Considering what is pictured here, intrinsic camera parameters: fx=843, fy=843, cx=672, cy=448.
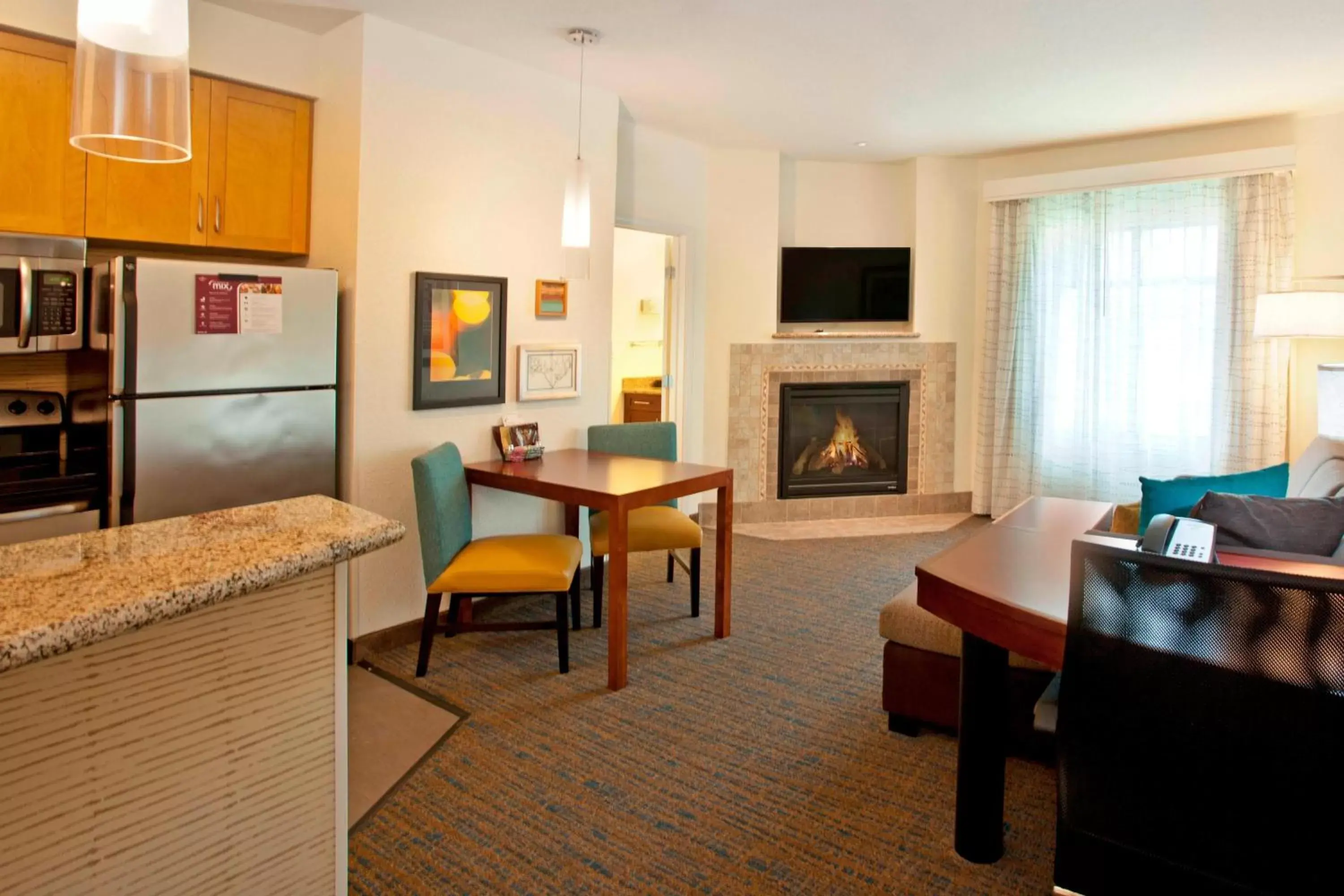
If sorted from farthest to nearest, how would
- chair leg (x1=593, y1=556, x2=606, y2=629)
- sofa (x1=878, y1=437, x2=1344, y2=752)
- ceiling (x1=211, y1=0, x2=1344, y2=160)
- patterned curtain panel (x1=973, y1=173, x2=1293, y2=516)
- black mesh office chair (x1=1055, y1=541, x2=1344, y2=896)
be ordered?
1. patterned curtain panel (x1=973, y1=173, x2=1293, y2=516)
2. chair leg (x1=593, y1=556, x2=606, y2=629)
3. ceiling (x1=211, y1=0, x2=1344, y2=160)
4. sofa (x1=878, y1=437, x2=1344, y2=752)
5. black mesh office chair (x1=1055, y1=541, x2=1344, y2=896)

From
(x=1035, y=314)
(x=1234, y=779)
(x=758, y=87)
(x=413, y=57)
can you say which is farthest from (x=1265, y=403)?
(x=413, y=57)

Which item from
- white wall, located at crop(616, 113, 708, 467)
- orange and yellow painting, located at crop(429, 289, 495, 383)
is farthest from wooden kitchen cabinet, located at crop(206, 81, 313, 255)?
white wall, located at crop(616, 113, 708, 467)

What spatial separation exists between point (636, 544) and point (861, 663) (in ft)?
3.45

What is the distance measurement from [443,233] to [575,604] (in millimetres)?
1738

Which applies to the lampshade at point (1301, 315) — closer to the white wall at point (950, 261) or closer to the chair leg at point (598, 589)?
the white wall at point (950, 261)

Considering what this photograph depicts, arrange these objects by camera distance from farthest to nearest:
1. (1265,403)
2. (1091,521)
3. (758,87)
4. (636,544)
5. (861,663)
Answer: (1265,403)
(758,87)
(636,544)
(861,663)
(1091,521)

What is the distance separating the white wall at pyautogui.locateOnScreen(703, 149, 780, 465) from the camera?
5.79m

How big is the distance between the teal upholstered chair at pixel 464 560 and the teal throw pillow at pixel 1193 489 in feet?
6.60

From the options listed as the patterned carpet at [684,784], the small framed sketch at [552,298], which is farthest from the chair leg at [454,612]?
the small framed sketch at [552,298]

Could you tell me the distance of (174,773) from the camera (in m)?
1.22

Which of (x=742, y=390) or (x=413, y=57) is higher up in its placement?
(x=413, y=57)

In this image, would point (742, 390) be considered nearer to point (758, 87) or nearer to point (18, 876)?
point (758, 87)

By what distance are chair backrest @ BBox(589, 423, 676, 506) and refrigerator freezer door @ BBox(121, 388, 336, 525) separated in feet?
4.30

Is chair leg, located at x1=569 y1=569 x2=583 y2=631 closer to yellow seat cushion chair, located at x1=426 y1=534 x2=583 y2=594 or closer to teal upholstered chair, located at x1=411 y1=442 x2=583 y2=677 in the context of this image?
teal upholstered chair, located at x1=411 y1=442 x2=583 y2=677
